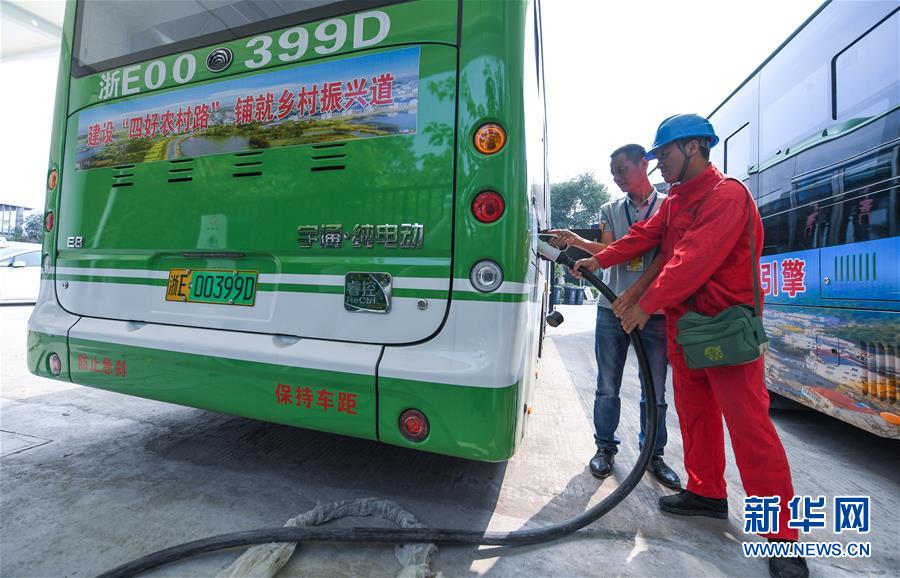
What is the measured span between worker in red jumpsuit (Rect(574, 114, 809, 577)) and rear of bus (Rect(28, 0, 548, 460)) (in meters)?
0.71

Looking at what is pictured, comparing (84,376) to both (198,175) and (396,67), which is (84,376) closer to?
(198,175)

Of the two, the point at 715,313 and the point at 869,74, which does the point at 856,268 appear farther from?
the point at 715,313

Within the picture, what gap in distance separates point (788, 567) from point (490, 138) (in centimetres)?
212

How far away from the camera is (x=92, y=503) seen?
2.08 m

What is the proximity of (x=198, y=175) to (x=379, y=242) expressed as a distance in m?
1.11

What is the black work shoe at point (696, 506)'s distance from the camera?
2.21 meters

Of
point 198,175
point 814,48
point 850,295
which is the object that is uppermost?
point 814,48

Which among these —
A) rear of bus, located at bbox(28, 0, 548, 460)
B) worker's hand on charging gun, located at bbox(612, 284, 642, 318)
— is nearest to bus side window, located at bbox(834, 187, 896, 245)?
worker's hand on charging gun, located at bbox(612, 284, 642, 318)

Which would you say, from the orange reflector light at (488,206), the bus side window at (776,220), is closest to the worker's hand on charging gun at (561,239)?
the orange reflector light at (488,206)

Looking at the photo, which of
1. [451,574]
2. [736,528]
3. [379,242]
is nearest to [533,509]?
[451,574]

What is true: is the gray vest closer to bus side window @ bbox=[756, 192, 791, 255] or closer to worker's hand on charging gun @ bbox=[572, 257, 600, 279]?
worker's hand on charging gun @ bbox=[572, 257, 600, 279]

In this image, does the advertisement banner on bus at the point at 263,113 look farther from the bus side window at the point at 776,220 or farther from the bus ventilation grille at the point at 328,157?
the bus side window at the point at 776,220

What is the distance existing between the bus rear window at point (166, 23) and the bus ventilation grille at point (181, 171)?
0.61m

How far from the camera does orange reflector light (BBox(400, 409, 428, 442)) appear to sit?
1.75 m
